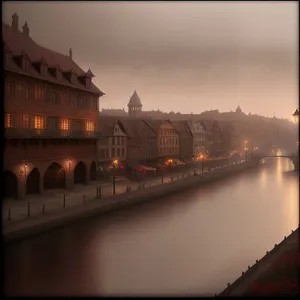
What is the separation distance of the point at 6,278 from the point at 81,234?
5501mm

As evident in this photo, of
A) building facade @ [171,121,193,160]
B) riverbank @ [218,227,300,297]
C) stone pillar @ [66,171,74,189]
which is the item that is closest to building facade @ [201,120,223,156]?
building facade @ [171,121,193,160]

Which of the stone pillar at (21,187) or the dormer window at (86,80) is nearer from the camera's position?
the stone pillar at (21,187)

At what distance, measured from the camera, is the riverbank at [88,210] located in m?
17.0

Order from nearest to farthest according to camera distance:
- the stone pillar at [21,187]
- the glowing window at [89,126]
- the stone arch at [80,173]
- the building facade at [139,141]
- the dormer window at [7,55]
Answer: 1. the dormer window at [7,55]
2. the stone pillar at [21,187]
3. the stone arch at [80,173]
4. the glowing window at [89,126]
5. the building facade at [139,141]

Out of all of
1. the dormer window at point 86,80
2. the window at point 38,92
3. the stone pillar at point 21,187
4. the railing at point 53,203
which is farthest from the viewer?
the dormer window at point 86,80

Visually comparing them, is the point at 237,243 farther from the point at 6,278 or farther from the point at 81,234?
the point at 6,278

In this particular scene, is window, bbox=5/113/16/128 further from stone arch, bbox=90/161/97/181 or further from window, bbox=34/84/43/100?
stone arch, bbox=90/161/97/181

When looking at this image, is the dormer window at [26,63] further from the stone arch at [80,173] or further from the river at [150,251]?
the river at [150,251]

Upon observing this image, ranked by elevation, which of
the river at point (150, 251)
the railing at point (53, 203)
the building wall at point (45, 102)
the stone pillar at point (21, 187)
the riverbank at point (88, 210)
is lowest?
the river at point (150, 251)

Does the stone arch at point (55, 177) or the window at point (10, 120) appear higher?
the window at point (10, 120)

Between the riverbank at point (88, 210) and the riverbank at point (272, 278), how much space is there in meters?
10.6

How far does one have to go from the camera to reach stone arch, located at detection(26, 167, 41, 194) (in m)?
23.3

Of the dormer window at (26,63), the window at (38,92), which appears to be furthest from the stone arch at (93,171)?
the dormer window at (26,63)

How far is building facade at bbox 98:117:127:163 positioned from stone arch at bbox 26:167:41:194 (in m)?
10.2
